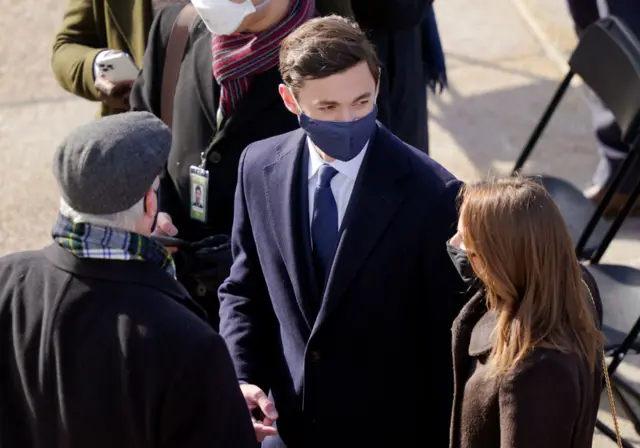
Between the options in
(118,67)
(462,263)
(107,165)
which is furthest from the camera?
(118,67)

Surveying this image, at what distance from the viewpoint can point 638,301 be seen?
3.09 metres

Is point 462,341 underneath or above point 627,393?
above

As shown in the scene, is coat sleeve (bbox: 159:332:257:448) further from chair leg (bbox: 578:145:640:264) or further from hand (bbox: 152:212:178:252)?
chair leg (bbox: 578:145:640:264)

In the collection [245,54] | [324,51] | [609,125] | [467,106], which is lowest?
[467,106]

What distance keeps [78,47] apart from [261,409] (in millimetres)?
1539

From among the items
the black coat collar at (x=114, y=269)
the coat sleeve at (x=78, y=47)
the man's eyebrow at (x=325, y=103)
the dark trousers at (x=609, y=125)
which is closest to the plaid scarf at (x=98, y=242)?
the black coat collar at (x=114, y=269)

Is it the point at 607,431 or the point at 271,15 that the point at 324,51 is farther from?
the point at 607,431

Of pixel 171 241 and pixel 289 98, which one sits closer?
pixel 289 98

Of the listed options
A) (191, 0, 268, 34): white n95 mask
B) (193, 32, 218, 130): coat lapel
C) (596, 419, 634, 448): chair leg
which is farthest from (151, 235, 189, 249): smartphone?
(596, 419, 634, 448): chair leg

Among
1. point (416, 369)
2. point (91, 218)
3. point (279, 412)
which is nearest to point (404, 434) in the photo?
point (416, 369)

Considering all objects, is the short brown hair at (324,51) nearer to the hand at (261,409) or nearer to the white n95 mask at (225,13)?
the white n95 mask at (225,13)

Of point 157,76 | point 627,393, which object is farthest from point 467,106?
point 157,76

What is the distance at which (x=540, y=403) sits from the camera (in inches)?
69.6

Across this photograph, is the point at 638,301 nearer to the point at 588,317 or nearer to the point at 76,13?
the point at 588,317
